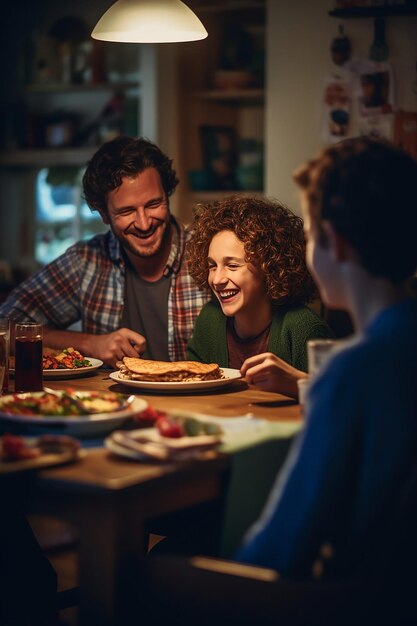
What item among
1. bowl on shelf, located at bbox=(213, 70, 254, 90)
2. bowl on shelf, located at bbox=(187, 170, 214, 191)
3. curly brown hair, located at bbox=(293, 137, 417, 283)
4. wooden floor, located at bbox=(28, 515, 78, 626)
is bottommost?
wooden floor, located at bbox=(28, 515, 78, 626)

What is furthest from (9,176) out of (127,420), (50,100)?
(127,420)

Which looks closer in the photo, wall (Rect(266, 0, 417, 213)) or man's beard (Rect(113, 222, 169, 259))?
man's beard (Rect(113, 222, 169, 259))

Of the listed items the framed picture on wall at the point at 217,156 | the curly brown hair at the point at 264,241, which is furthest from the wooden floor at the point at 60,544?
the framed picture on wall at the point at 217,156

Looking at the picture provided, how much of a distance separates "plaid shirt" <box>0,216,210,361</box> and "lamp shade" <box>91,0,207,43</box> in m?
0.75

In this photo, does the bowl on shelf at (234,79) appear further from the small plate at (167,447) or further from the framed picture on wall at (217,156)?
the small plate at (167,447)

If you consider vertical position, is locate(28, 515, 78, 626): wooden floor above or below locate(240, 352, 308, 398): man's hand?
below

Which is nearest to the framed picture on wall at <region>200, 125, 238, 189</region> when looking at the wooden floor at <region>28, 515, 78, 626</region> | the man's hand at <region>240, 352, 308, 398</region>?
the wooden floor at <region>28, 515, 78, 626</region>

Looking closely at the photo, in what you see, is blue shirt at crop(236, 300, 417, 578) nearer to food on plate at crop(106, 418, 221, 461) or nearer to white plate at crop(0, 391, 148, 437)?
food on plate at crop(106, 418, 221, 461)

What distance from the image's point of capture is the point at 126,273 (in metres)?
3.40

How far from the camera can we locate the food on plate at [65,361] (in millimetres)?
2605

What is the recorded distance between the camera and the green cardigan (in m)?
2.65

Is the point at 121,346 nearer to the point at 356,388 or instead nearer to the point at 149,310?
the point at 149,310

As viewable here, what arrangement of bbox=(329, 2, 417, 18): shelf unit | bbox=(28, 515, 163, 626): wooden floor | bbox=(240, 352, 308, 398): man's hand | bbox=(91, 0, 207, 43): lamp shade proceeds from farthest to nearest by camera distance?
bbox=(329, 2, 417, 18): shelf unit, bbox=(28, 515, 163, 626): wooden floor, bbox=(91, 0, 207, 43): lamp shade, bbox=(240, 352, 308, 398): man's hand

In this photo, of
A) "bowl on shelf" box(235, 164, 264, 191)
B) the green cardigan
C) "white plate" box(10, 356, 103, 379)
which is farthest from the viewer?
"bowl on shelf" box(235, 164, 264, 191)
